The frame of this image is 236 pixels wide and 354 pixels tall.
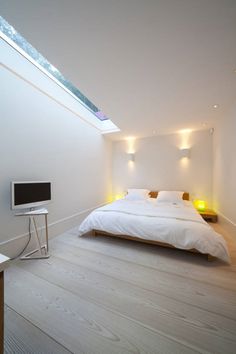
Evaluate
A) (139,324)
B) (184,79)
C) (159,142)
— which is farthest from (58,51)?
(159,142)

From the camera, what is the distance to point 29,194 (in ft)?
6.80

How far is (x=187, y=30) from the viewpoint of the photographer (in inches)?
51.8

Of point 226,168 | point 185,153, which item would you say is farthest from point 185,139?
point 226,168

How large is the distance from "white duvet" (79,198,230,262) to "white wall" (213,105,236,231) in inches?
34.6

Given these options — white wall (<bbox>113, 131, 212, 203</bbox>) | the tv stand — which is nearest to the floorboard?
the tv stand

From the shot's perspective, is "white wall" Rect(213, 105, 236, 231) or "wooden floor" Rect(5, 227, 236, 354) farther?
"white wall" Rect(213, 105, 236, 231)

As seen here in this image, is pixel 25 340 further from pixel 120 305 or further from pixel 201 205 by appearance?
pixel 201 205

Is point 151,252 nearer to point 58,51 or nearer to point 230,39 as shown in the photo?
point 230,39

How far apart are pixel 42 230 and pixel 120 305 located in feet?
5.68

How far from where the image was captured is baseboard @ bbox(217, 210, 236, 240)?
251 centimetres

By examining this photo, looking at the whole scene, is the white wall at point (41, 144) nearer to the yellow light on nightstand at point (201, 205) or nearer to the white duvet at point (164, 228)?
the white duvet at point (164, 228)

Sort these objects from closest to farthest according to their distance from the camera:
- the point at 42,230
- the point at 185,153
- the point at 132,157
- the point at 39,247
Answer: the point at 39,247, the point at 42,230, the point at 185,153, the point at 132,157

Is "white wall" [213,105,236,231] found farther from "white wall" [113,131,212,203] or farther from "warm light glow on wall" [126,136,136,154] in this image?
"warm light glow on wall" [126,136,136,154]

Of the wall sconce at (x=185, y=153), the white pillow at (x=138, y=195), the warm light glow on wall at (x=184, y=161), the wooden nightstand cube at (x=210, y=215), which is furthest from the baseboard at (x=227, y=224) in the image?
the white pillow at (x=138, y=195)
